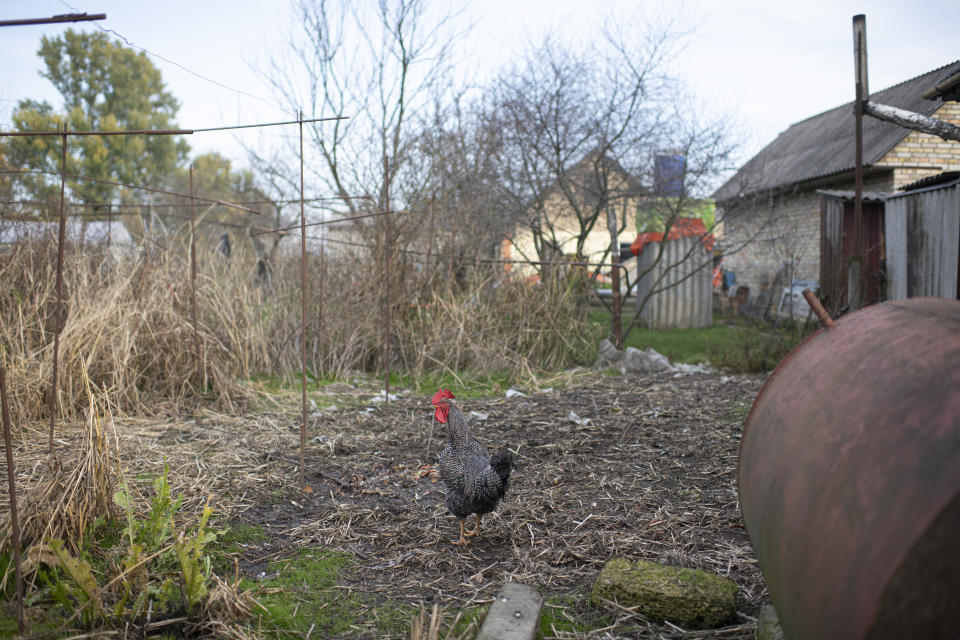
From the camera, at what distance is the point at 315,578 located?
2.88 m

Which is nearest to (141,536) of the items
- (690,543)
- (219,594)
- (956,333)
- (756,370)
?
(219,594)

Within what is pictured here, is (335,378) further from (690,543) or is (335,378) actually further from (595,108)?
(595,108)

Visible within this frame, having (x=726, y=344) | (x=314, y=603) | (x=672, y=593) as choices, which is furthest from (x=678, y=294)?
(x=314, y=603)

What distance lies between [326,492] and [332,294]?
172 inches

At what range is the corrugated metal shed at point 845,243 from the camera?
26.4ft

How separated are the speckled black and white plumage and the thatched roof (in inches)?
324

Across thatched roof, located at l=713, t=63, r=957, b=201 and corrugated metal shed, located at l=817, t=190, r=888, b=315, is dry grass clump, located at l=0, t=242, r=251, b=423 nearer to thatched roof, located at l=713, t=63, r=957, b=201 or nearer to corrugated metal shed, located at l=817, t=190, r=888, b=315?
corrugated metal shed, located at l=817, t=190, r=888, b=315

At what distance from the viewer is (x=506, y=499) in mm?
3814

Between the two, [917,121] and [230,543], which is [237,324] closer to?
[230,543]

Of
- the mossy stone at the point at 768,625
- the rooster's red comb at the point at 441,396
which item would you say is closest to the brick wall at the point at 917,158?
the rooster's red comb at the point at 441,396

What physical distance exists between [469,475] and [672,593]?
116 cm

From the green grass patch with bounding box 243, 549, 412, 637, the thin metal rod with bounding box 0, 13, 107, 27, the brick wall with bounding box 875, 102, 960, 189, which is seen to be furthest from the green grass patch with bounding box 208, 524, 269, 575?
the brick wall with bounding box 875, 102, 960, 189

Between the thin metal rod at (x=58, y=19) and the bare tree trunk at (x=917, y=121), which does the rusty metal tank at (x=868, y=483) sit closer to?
the thin metal rod at (x=58, y=19)

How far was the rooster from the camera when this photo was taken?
315 centimetres
